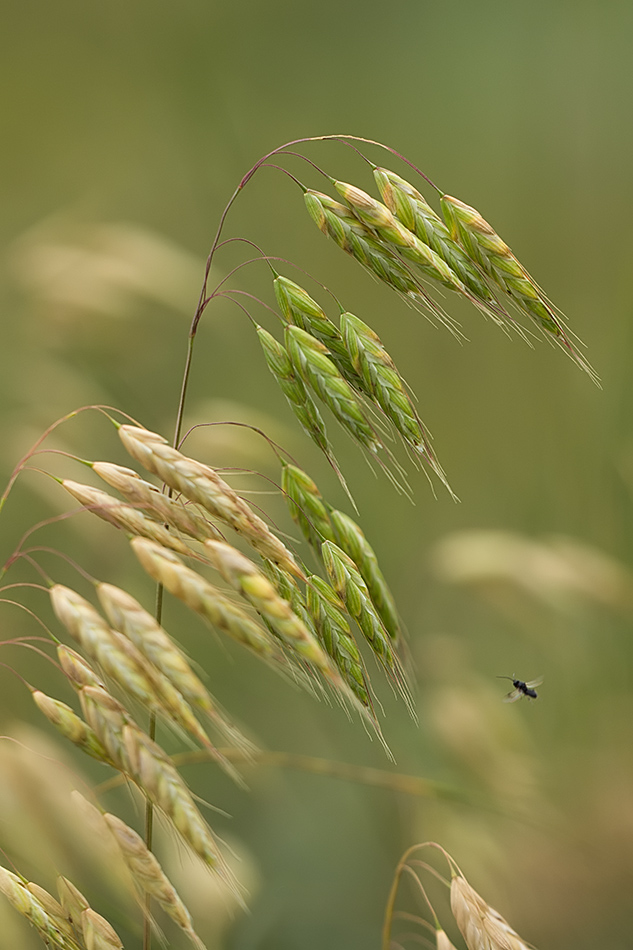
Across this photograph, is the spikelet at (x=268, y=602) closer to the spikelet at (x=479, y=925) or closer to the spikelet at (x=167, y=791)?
the spikelet at (x=167, y=791)

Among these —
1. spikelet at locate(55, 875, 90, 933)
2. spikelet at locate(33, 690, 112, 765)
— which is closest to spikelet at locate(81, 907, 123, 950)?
spikelet at locate(55, 875, 90, 933)

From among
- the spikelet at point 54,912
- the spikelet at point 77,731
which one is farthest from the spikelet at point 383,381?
the spikelet at point 54,912

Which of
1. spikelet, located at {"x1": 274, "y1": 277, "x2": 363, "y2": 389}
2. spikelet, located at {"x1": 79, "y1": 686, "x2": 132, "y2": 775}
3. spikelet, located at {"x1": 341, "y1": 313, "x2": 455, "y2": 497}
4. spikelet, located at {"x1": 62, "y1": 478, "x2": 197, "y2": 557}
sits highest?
spikelet, located at {"x1": 274, "y1": 277, "x2": 363, "y2": 389}

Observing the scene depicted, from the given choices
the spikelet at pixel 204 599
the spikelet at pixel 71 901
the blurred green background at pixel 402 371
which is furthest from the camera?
the blurred green background at pixel 402 371

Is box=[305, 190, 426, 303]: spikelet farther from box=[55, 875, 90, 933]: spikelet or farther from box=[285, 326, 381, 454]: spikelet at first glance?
box=[55, 875, 90, 933]: spikelet

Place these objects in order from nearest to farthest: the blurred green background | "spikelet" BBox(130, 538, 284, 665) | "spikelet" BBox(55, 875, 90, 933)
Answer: "spikelet" BBox(130, 538, 284, 665)
"spikelet" BBox(55, 875, 90, 933)
the blurred green background

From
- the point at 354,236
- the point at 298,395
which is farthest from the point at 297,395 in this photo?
the point at 354,236
